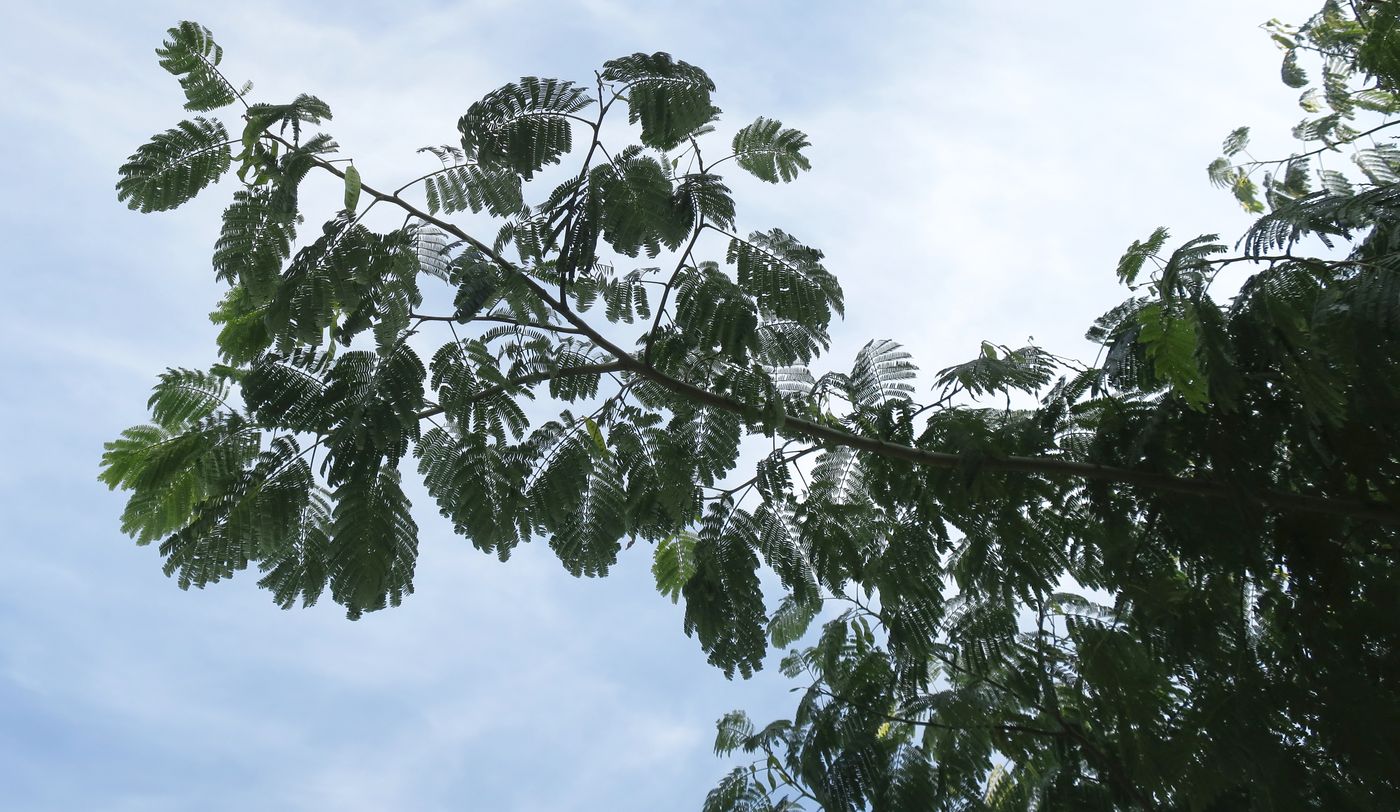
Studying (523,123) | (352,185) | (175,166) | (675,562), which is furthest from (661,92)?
(675,562)

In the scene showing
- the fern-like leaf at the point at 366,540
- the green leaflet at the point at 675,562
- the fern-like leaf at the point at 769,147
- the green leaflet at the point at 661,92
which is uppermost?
the fern-like leaf at the point at 769,147

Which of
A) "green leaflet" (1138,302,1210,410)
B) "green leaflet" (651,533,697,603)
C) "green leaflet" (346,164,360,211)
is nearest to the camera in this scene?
"green leaflet" (1138,302,1210,410)

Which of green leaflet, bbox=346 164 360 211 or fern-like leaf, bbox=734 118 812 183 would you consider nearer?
green leaflet, bbox=346 164 360 211

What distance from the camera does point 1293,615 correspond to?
3.68 metres

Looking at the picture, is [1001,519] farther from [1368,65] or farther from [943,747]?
[1368,65]

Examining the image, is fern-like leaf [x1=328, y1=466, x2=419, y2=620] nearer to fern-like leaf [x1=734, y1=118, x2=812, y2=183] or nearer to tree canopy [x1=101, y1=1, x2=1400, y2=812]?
tree canopy [x1=101, y1=1, x2=1400, y2=812]

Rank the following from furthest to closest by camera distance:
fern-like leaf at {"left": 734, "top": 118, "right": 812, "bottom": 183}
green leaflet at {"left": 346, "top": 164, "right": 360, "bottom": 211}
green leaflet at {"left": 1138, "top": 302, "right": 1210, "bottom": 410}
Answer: fern-like leaf at {"left": 734, "top": 118, "right": 812, "bottom": 183}, green leaflet at {"left": 346, "top": 164, "right": 360, "bottom": 211}, green leaflet at {"left": 1138, "top": 302, "right": 1210, "bottom": 410}

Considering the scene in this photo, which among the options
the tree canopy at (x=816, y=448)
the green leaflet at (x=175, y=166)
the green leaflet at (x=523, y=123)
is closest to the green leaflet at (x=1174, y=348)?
the tree canopy at (x=816, y=448)

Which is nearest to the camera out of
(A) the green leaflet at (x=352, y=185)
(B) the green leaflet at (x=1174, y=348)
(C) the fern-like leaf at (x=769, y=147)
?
(B) the green leaflet at (x=1174, y=348)

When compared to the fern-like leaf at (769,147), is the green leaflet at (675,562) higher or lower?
lower

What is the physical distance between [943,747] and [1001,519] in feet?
3.99

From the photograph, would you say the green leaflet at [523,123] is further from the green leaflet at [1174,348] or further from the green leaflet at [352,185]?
the green leaflet at [1174,348]

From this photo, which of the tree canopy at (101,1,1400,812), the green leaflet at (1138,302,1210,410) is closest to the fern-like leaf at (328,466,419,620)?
the tree canopy at (101,1,1400,812)

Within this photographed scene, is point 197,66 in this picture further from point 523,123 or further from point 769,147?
point 769,147
